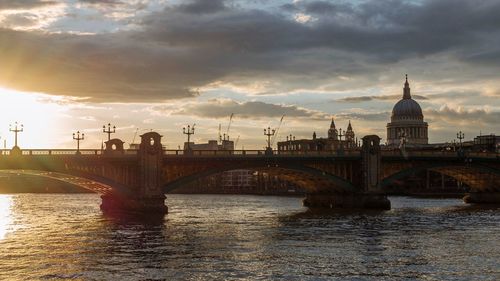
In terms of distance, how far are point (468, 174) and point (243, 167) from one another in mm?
58577

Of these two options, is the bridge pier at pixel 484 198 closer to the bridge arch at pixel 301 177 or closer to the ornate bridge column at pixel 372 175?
the ornate bridge column at pixel 372 175

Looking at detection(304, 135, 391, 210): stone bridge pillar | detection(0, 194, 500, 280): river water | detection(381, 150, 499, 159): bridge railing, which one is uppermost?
detection(381, 150, 499, 159): bridge railing

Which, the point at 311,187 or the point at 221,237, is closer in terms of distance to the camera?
the point at 221,237

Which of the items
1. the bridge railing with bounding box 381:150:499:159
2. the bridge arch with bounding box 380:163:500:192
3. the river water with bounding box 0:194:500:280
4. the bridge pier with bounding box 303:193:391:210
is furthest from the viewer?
the bridge railing with bounding box 381:150:499:159

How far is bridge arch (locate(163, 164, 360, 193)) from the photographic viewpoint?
113 m

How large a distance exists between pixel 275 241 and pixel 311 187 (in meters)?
69.1

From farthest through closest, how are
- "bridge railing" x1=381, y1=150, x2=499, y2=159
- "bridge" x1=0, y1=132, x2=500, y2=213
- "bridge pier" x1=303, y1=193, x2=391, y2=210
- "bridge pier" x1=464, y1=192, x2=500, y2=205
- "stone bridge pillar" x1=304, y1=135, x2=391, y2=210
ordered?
"bridge pier" x1=464, y1=192, x2=500, y2=205, "bridge railing" x1=381, y1=150, x2=499, y2=159, "stone bridge pillar" x1=304, y1=135, x2=391, y2=210, "bridge pier" x1=303, y1=193, x2=391, y2=210, "bridge" x1=0, y1=132, x2=500, y2=213

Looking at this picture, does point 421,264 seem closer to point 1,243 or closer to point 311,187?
point 1,243

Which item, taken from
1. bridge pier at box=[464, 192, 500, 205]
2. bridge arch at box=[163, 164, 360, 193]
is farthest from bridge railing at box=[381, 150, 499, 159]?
bridge arch at box=[163, 164, 360, 193]

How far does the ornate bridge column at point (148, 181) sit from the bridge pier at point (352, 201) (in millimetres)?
36461

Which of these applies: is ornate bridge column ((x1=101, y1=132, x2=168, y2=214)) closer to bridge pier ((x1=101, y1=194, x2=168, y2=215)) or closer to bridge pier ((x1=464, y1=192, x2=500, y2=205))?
bridge pier ((x1=101, y1=194, x2=168, y2=215))

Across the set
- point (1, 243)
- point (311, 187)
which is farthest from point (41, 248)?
point (311, 187)

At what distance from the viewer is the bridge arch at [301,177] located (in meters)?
113

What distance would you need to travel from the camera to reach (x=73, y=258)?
58.9 m
